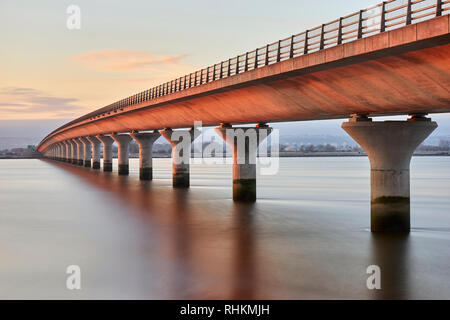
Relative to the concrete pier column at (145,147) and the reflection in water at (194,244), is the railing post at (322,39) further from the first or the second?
the concrete pier column at (145,147)

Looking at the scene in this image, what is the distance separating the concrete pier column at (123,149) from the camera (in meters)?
86.4

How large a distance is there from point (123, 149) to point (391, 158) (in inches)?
2631

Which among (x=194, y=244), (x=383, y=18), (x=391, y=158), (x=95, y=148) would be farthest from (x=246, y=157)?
(x=95, y=148)

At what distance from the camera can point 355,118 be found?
2831 centimetres

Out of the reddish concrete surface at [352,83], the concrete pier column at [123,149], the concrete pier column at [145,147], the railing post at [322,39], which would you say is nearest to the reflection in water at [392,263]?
the reddish concrete surface at [352,83]

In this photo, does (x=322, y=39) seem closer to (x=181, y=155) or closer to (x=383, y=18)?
(x=383, y=18)

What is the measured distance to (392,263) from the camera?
20609 millimetres

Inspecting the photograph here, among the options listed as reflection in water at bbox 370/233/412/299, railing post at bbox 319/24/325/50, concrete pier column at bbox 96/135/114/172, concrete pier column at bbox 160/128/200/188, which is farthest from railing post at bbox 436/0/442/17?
concrete pier column at bbox 96/135/114/172

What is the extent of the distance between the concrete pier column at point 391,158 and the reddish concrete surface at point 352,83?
90cm

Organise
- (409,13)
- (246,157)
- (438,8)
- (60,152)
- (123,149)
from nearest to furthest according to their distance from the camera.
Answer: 1. (438,8)
2. (409,13)
3. (246,157)
4. (123,149)
5. (60,152)

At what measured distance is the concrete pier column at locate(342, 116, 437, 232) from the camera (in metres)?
25.5
